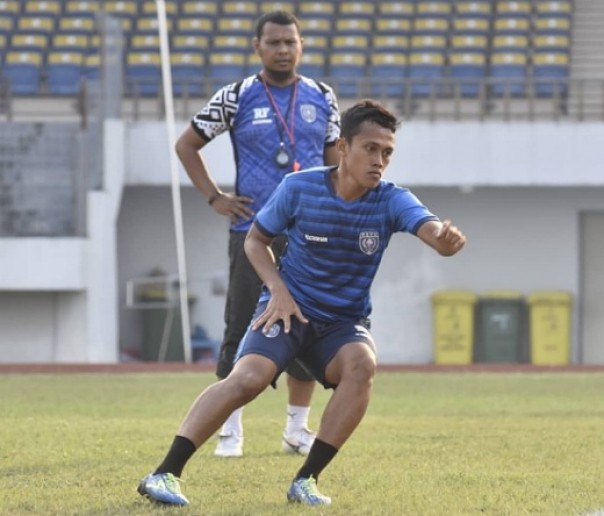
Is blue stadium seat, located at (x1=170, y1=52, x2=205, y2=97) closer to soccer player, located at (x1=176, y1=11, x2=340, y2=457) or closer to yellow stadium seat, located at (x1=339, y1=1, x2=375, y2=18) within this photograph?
yellow stadium seat, located at (x1=339, y1=1, x2=375, y2=18)

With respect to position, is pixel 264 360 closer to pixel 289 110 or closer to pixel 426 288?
pixel 289 110

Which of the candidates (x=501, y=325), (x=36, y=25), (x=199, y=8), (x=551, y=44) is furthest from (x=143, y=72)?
(x=501, y=325)

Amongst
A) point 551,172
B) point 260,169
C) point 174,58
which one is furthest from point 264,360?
point 174,58

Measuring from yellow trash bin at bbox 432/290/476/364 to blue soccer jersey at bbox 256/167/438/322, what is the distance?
18.2 meters

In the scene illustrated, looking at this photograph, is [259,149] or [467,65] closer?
[259,149]

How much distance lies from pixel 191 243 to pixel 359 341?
62.3 ft

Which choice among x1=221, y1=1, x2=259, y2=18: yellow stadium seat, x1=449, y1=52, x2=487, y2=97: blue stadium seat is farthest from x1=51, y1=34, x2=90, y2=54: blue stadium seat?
x1=449, y1=52, x2=487, y2=97: blue stadium seat

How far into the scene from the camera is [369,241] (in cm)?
672

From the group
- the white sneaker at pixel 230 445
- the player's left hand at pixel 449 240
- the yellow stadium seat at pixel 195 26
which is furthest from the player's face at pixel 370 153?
the yellow stadium seat at pixel 195 26

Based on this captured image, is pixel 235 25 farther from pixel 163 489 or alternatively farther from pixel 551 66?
pixel 163 489

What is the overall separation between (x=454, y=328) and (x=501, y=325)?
708 mm

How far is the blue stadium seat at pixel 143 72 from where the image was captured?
82.7 feet

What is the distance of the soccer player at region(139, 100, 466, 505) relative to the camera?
21.3 ft

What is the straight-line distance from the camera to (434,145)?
24.2m
